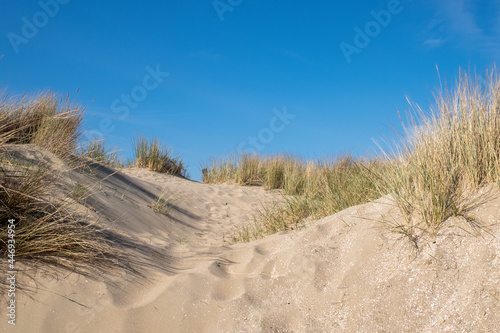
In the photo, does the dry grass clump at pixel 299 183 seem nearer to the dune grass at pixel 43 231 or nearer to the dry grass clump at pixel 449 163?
the dry grass clump at pixel 449 163

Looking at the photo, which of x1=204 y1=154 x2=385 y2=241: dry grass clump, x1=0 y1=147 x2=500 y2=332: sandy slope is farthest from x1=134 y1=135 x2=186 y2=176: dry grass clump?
x1=0 y1=147 x2=500 y2=332: sandy slope

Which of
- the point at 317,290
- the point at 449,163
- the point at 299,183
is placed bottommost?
the point at 317,290

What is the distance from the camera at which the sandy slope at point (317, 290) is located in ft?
7.76

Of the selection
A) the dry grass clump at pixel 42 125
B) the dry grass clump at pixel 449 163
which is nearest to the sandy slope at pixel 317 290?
the dry grass clump at pixel 449 163

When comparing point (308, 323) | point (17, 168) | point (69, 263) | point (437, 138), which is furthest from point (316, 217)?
point (17, 168)

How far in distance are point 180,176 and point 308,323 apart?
8.25m

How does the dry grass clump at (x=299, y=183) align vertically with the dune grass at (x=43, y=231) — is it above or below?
above

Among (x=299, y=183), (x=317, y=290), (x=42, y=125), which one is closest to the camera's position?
(x=317, y=290)

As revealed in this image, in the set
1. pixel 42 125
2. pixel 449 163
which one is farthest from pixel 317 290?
pixel 42 125

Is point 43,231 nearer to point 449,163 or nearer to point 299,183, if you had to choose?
point 449,163

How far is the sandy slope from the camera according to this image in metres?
2.37

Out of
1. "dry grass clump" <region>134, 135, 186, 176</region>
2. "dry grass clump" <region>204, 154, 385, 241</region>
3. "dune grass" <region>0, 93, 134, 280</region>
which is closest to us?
"dune grass" <region>0, 93, 134, 280</region>

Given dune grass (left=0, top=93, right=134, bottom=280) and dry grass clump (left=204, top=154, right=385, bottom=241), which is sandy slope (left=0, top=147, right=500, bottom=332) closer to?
dune grass (left=0, top=93, right=134, bottom=280)

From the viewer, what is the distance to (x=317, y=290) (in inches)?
108
